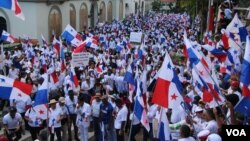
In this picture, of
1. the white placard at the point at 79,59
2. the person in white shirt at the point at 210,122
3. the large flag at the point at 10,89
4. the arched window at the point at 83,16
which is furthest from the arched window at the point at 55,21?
the person in white shirt at the point at 210,122

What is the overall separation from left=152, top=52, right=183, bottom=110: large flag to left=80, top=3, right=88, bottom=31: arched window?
120ft

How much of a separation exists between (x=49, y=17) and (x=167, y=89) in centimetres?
3023

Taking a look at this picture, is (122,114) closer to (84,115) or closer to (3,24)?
(84,115)

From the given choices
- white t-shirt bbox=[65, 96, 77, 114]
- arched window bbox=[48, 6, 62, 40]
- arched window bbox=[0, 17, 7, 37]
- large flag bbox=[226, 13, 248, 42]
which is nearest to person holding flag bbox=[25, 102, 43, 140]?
white t-shirt bbox=[65, 96, 77, 114]

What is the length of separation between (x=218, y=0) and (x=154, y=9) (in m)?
49.4

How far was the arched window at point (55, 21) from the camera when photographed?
3688 cm

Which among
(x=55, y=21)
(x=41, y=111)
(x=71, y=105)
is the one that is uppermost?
(x=55, y=21)

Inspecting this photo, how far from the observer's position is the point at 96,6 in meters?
49.1

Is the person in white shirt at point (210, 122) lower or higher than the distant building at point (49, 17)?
lower

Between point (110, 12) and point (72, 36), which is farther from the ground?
point (110, 12)

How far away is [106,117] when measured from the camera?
11.2 meters

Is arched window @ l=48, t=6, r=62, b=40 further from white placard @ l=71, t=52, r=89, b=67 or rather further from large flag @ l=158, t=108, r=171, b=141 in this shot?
large flag @ l=158, t=108, r=171, b=141

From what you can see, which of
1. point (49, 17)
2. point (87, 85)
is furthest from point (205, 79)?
point (49, 17)

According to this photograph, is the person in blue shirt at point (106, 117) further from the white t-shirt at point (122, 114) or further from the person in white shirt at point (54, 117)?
the person in white shirt at point (54, 117)
